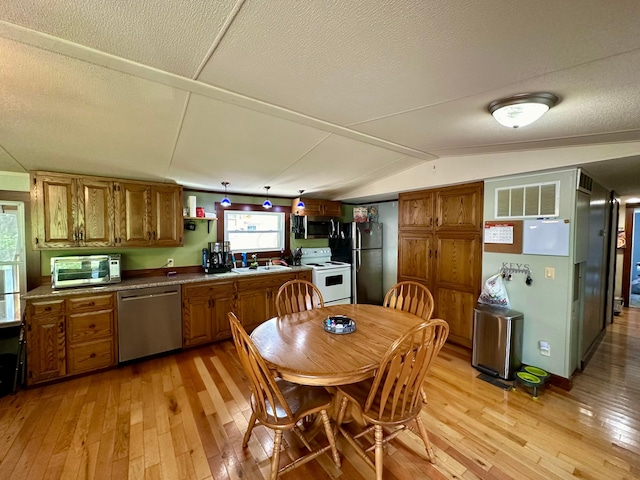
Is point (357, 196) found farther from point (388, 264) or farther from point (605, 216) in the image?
point (605, 216)

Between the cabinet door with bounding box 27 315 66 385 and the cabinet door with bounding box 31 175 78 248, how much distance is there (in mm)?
768

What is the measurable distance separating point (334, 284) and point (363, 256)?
749 millimetres

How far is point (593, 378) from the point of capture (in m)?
2.67

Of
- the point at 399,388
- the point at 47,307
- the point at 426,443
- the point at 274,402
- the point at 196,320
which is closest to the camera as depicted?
the point at 399,388

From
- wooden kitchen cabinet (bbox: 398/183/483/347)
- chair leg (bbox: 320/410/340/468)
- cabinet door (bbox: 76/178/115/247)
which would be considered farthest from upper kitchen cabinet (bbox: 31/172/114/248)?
wooden kitchen cabinet (bbox: 398/183/483/347)

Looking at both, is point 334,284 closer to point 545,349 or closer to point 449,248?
point 449,248

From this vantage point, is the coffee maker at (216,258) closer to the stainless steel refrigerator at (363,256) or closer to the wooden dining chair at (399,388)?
the stainless steel refrigerator at (363,256)

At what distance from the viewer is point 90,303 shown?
8.77 feet

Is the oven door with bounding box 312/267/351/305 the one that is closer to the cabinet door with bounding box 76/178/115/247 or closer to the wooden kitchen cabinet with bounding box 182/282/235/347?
the wooden kitchen cabinet with bounding box 182/282/235/347

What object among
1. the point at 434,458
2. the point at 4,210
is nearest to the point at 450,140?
the point at 434,458

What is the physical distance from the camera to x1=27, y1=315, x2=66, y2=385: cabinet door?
2.44 meters

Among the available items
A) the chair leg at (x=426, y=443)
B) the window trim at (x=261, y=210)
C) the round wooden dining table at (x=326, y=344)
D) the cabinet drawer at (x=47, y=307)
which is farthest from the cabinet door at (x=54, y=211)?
the chair leg at (x=426, y=443)

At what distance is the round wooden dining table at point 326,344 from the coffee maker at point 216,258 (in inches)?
72.9

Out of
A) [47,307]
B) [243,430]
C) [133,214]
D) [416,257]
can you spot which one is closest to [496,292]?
[416,257]
